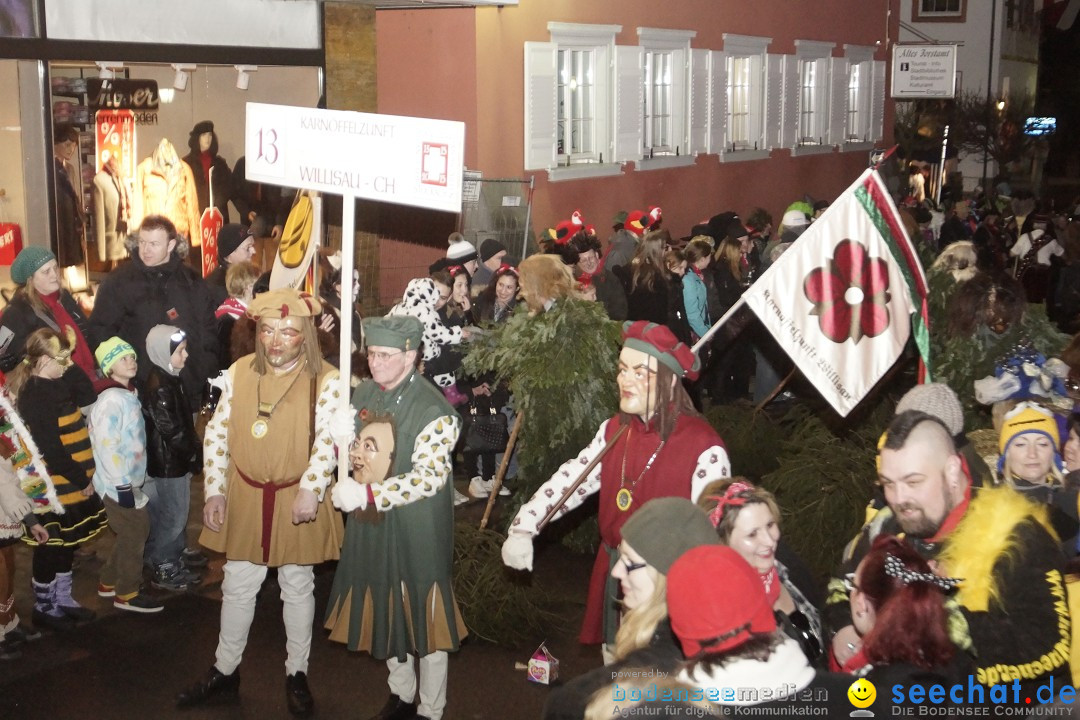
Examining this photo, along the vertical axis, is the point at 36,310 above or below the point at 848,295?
below

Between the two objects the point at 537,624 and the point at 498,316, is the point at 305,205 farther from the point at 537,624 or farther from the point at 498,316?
the point at 537,624

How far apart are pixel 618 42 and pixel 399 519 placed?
1264 centimetres

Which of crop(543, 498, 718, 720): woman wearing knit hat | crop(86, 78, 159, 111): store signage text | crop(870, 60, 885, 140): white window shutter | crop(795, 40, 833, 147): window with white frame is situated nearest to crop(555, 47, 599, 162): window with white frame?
crop(86, 78, 159, 111): store signage text

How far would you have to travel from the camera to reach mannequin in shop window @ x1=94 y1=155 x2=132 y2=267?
1115 centimetres

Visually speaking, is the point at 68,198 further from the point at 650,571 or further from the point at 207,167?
the point at 650,571

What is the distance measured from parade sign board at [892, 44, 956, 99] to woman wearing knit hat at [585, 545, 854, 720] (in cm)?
2320

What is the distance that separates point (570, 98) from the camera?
16.1 meters

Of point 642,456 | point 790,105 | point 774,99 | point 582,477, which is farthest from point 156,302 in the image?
point 790,105

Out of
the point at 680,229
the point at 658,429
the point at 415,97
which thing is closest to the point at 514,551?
the point at 658,429

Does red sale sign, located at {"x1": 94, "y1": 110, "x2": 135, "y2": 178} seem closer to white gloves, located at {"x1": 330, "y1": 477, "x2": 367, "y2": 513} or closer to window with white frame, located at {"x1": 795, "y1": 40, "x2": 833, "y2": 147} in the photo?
white gloves, located at {"x1": 330, "y1": 477, "x2": 367, "y2": 513}

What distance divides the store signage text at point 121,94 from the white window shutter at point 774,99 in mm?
12720

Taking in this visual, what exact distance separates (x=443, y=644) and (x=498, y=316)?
14.2 ft

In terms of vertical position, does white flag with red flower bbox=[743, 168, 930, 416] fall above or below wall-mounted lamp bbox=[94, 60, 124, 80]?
below

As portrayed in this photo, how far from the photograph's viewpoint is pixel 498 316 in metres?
9.51
